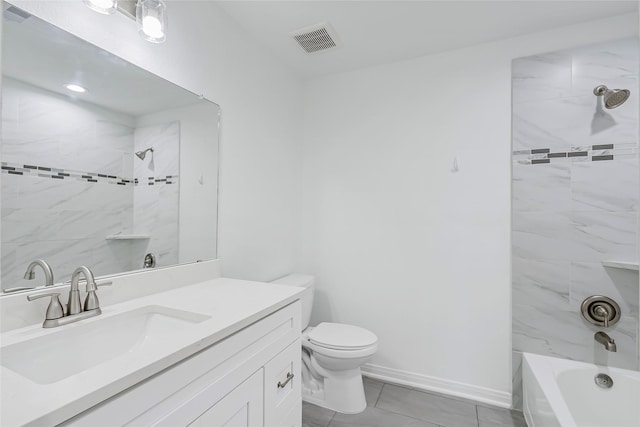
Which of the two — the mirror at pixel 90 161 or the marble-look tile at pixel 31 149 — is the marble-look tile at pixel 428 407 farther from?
the marble-look tile at pixel 31 149

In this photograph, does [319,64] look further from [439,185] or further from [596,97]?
[596,97]

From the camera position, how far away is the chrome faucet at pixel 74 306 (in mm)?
897

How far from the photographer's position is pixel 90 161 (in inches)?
44.1

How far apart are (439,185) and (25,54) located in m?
2.17

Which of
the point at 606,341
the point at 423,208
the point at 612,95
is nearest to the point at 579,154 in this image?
the point at 612,95

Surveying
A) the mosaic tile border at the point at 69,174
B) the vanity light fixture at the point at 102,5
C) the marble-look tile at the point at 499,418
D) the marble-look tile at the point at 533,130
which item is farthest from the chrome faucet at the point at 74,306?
the marble-look tile at the point at 533,130

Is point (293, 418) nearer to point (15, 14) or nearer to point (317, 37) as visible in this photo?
point (15, 14)

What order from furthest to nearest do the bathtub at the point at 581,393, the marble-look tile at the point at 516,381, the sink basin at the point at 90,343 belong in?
the marble-look tile at the point at 516,381 → the bathtub at the point at 581,393 → the sink basin at the point at 90,343

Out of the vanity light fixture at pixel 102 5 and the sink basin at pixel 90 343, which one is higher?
the vanity light fixture at pixel 102 5

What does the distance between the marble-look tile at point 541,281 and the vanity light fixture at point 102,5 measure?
240 centimetres

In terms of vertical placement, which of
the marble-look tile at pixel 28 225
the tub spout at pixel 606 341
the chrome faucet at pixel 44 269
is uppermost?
the marble-look tile at pixel 28 225

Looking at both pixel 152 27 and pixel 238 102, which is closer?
pixel 152 27

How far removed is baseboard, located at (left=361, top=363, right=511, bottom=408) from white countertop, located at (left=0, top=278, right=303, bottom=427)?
1341mm

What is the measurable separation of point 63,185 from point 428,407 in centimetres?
224
